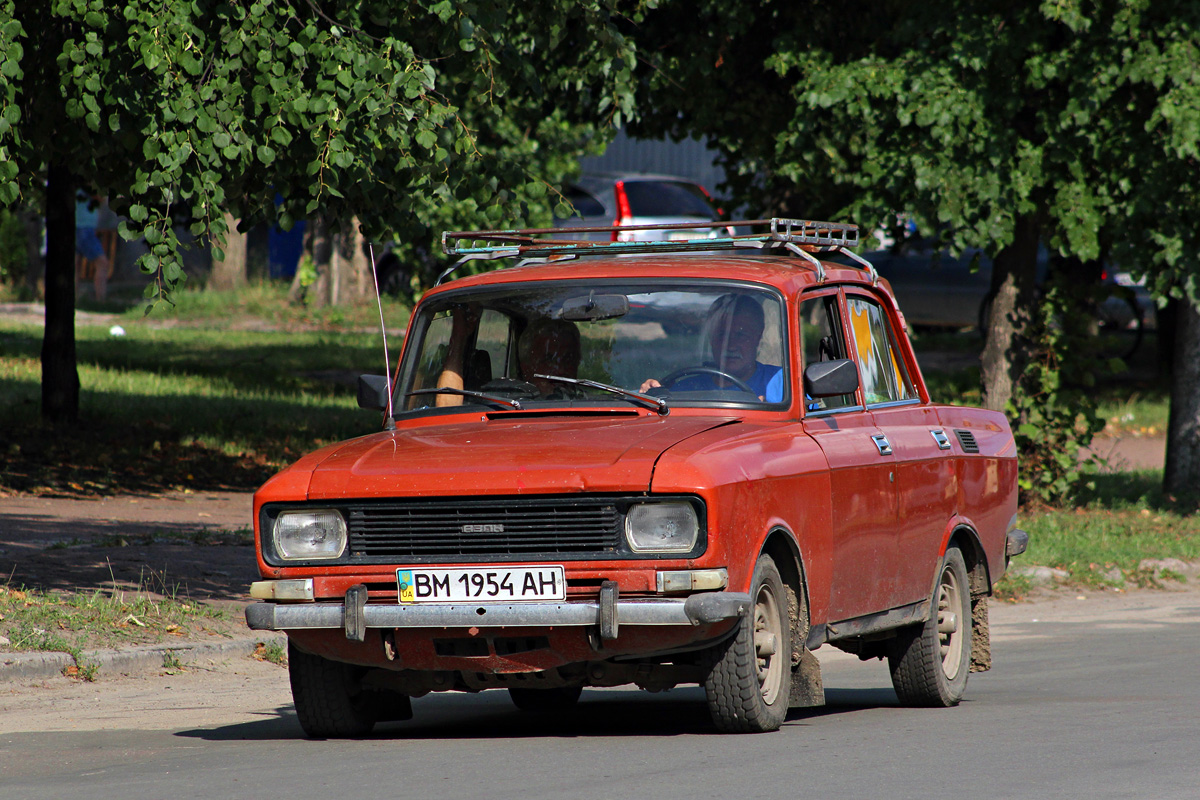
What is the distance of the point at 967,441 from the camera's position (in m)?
8.20

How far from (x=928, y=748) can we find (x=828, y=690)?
233cm

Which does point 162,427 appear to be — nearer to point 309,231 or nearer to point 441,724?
point 441,724

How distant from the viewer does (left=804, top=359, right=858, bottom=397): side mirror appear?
22.2 feet

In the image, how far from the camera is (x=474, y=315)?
24.1 feet

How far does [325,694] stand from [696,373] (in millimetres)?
1909

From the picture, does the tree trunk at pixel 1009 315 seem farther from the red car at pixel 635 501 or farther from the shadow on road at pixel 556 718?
the red car at pixel 635 501

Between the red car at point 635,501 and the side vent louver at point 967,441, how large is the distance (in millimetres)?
18

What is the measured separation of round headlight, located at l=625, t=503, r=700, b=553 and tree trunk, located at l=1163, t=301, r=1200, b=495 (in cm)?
1092

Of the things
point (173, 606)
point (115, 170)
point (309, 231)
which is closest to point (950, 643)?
point (173, 606)

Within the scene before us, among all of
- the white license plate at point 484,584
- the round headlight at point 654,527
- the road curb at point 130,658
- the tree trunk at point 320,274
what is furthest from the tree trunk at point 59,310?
the tree trunk at point 320,274

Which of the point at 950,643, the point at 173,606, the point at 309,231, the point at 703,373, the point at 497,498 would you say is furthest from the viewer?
the point at 309,231

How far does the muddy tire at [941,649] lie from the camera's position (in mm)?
7562

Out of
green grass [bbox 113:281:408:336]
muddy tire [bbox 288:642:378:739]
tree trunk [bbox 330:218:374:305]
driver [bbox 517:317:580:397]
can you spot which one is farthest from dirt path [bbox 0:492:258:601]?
tree trunk [bbox 330:218:374:305]

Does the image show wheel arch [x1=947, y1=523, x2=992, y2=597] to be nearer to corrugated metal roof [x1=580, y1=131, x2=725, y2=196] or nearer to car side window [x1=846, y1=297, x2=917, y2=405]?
car side window [x1=846, y1=297, x2=917, y2=405]
